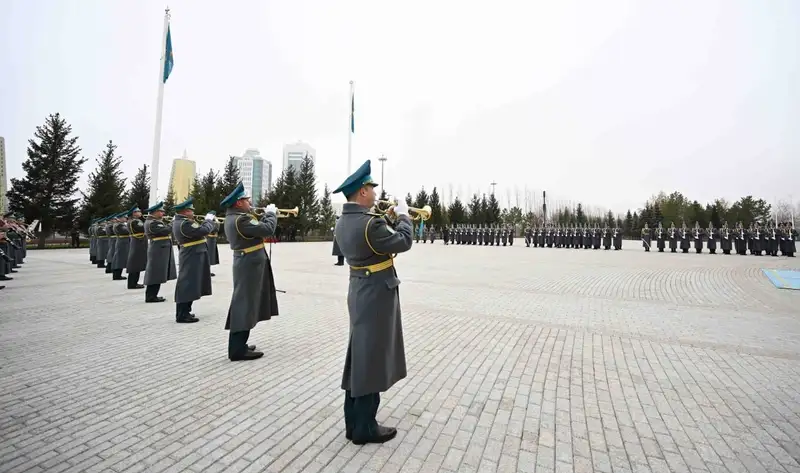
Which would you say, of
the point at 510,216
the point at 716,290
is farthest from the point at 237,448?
the point at 510,216

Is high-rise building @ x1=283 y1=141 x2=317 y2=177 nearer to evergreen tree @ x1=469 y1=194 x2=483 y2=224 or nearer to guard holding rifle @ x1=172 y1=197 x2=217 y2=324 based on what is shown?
evergreen tree @ x1=469 y1=194 x2=483 y2=224

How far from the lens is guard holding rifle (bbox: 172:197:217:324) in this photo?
642cm

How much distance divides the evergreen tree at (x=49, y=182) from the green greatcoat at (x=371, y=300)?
116 feet

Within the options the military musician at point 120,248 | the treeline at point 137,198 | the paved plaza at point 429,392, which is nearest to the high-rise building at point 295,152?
the treeline at point 137,198

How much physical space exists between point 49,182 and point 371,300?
37112mm

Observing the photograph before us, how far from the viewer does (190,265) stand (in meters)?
6.57

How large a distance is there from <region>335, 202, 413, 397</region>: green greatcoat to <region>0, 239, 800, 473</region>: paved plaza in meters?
0.53

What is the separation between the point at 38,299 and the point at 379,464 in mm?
9919

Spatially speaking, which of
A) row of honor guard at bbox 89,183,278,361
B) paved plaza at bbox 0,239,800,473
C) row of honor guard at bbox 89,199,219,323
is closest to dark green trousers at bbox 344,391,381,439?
paved plaza at bbox 0,239,800,473

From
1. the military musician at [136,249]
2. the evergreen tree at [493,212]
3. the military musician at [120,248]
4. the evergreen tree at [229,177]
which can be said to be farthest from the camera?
the evergreen tree at [493,212]

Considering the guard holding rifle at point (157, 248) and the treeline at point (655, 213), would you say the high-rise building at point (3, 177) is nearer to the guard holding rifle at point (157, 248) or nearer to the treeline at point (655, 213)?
the guard holding rifle at point (157, 248)

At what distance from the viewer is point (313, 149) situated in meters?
115

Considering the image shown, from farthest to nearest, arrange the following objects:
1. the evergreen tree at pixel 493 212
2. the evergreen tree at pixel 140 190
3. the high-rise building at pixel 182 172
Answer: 1. the high-rise building at pixel 182 172
2. the evergreen tree at pixel 493 212
3. the evergreen tree at pixel 140 190

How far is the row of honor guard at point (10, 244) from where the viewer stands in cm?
870
